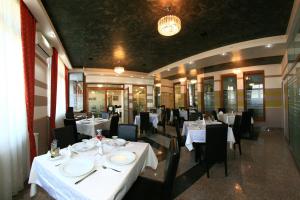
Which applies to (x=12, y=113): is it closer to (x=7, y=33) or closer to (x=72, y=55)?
(x=7, y=33)

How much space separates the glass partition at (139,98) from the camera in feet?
34.9

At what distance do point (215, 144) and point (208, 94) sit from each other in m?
7.41

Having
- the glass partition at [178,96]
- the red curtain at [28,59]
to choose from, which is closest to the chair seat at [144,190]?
the red curtain at [28,59]

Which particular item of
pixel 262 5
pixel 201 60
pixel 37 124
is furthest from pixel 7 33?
pixel 201 60

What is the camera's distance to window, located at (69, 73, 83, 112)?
30.6 ft

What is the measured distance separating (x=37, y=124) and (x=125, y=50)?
3.56 m

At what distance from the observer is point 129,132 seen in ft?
9.85

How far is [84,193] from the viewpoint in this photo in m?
1.22

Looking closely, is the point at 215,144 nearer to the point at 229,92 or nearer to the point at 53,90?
the point at 53,90

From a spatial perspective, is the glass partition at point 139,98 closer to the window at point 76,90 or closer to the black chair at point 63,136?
the window at point 76,90

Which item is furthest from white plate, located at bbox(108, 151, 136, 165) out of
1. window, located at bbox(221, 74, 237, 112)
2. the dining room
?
window, located at bbox(221, 74, 237, 112)

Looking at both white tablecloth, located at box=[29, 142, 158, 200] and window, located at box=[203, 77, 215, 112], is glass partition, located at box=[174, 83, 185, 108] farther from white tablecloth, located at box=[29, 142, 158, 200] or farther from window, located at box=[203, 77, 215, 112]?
white tablecloth, located at box=[29, 142, 158, 200]

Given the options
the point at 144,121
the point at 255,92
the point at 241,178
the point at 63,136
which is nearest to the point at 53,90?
the point at 63,136

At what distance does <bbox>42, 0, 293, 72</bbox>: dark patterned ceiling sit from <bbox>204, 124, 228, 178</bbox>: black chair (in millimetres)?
2323
